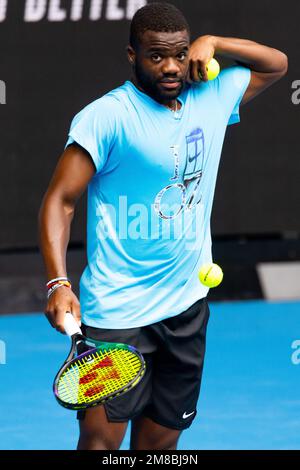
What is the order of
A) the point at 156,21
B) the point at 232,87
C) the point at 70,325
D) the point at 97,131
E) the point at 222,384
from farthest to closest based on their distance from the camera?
the point at 222,384 → the point at 232,87 → the point at 156,21 → the point at 97,131 → the point at 70,325

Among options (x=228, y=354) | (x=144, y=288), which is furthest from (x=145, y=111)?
(x=228, y=354)

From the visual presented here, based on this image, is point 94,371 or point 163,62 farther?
point 163,62

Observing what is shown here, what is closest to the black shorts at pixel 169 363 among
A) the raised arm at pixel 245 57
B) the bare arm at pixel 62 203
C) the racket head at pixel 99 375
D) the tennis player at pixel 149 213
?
the tennis player at pixel 149 213

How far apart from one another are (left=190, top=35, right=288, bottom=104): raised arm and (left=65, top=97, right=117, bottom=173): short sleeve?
385 millimetres

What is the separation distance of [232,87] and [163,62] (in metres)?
0.43

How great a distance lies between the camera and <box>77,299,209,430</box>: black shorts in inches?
167

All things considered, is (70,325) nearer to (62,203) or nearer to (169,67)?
(62,203)

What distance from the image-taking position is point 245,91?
457 cm

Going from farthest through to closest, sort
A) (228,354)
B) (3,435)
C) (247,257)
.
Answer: (247,257), (228,354), (3,435)

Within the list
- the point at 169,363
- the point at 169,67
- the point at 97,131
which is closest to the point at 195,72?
the point at 169,67

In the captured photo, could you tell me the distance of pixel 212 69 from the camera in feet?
14.2

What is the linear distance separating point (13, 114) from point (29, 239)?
0.87 metres

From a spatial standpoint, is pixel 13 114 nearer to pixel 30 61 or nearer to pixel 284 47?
pixel 30 61

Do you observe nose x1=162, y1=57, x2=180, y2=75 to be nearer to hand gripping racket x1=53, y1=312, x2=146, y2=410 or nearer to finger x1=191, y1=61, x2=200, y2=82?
finger x1=191, y1=61, x2=200, y2=82
